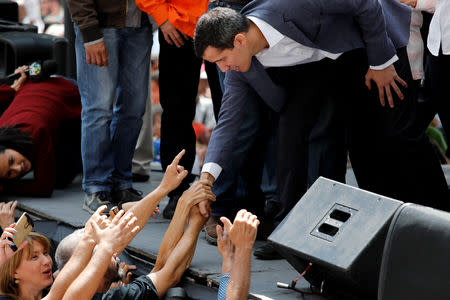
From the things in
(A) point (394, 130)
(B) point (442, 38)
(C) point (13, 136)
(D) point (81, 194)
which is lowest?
(D) point (81, 194)

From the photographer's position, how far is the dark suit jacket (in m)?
2.81

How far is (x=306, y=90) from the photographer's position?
119 inches

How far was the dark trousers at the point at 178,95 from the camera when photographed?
3.74 m

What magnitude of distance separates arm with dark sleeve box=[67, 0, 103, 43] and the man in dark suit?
83 cm

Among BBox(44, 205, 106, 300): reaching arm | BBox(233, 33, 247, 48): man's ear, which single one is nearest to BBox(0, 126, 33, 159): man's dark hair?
BBox(44, 205, 106, 300): reaching arm

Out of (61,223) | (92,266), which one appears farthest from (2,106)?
(92,266)

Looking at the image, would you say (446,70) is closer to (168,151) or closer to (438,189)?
(438,189)

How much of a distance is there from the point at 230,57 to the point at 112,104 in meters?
1.19

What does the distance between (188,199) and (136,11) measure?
1.14 metres

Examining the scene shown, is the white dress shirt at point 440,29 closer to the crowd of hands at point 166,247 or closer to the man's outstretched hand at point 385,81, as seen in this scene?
the man's outstretched hand at point 385,81

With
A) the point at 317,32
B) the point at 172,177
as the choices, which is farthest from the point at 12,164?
the point at 317,32

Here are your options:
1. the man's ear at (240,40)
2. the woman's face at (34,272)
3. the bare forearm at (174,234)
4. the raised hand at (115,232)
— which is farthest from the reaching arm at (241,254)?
A: the woman's face at (34,272)

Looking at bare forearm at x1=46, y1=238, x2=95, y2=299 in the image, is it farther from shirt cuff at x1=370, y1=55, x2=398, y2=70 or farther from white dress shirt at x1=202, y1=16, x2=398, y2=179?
shirt cuff at x1=370, y1=55, x2=398, y2=70

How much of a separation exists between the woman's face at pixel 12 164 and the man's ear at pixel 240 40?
2010 mm
